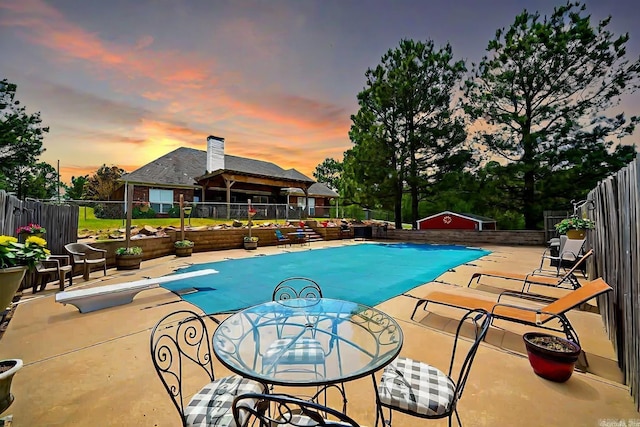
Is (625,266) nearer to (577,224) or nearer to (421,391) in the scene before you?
(421,391)

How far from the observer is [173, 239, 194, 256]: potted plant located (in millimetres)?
9398

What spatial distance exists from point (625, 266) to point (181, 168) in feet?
67.7

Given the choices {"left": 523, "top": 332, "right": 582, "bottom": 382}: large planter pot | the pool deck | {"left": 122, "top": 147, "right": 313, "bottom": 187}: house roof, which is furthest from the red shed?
{"left": 523, "top": 332, "right": 582, "bottom": 382}: large planter pot

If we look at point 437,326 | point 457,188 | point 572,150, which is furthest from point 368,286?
point 572,150

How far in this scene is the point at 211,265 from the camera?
26.2 ft

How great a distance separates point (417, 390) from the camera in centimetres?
171

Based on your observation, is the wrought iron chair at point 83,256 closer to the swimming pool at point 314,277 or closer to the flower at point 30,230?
the flower at point 30,230

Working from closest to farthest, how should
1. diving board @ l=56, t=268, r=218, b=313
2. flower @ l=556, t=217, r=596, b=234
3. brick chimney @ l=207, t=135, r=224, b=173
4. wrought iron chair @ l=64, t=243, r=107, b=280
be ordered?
diving board @ l=56, t=268, r=218, b=313 → flower @ l=556, t=217, r=596, b=234 → wrought iron chair @ l=64, t=243, r=107, b=280 → brick chimney @ l=207, t=135, r=224, b=173

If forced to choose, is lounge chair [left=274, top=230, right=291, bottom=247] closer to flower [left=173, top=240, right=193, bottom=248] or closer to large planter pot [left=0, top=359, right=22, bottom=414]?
flower [left=173, top=240, right=193, bottom=248]

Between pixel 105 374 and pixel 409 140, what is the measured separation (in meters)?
17.3

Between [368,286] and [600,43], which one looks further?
[600,43]

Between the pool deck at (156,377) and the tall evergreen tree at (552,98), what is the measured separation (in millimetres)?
13137

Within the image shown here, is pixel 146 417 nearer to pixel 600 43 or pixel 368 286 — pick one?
pixel 368 286

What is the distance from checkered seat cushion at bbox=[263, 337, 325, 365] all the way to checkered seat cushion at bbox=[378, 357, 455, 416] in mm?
465
